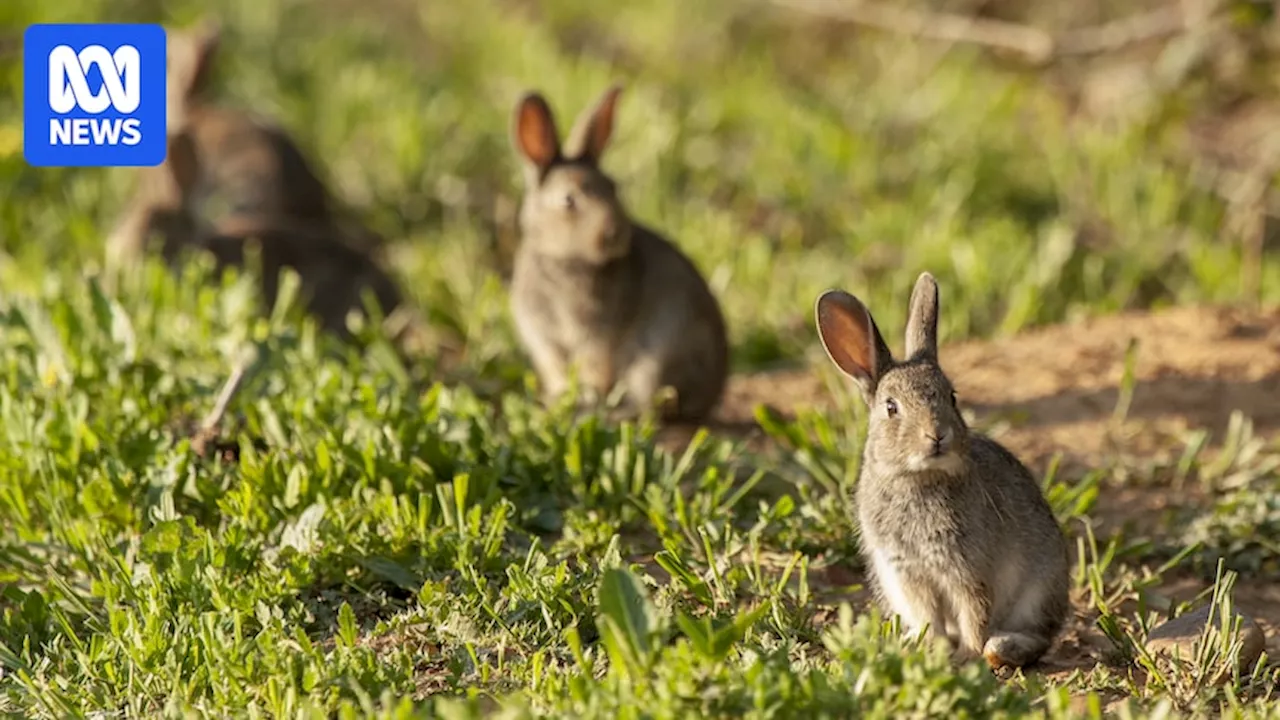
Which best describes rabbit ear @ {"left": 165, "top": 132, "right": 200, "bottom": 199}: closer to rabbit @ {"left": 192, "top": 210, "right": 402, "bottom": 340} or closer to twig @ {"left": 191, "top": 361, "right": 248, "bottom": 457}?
rabbit @ {"left": 192, "top": 210, "right": 402, "bottom": 340}

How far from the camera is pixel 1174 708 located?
13.0 ft

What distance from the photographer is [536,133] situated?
6.55 meters

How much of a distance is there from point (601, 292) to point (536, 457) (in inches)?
56.7

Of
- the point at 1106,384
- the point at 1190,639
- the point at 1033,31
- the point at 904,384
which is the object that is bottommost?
the point at 1190,639

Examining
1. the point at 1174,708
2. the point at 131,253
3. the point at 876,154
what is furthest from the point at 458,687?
the point at 876,154

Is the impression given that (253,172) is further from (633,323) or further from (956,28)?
(956,28)

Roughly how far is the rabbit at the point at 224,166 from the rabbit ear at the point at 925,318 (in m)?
5.21

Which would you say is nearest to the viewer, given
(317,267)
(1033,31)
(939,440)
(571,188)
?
(939,440)

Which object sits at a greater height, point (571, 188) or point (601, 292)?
point (571, 188)

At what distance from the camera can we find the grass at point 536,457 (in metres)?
3.92

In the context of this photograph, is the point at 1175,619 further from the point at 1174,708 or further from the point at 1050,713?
the point at 1050,713

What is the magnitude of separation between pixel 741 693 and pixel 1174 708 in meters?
1.11

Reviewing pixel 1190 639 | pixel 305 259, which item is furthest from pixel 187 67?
pixel 1190 639

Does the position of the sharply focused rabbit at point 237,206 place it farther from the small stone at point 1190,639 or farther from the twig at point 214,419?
the small stone at point 1190,639
